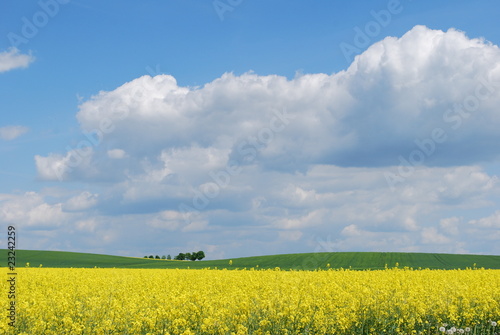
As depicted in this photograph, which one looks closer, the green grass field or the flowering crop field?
the flowering crop field

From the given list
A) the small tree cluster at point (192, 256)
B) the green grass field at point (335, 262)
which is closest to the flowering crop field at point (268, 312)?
the green grass field at point (335, 262)

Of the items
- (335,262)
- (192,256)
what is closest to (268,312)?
(335,262)

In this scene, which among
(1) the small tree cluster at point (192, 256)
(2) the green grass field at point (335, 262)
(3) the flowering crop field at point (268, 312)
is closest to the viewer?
(3) the flowering crop field at point (268, 312)

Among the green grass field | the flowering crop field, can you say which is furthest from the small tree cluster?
the flowering crop field

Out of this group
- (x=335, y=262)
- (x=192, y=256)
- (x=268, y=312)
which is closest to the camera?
(x=268, y=312)

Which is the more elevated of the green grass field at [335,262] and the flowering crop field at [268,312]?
the green grass field at [335,262]

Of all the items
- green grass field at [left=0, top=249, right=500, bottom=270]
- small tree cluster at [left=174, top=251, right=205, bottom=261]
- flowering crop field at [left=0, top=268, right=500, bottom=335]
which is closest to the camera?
flowering crop field at [left=0, top=268, right=500, bottom=335]

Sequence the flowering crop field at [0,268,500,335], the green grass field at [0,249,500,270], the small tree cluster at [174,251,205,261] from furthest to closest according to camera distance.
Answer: the small tree cluster at [174,251,205,261] → the green grass field at [0,249,500,270] → the flowering crop field at [0,268,500,335]

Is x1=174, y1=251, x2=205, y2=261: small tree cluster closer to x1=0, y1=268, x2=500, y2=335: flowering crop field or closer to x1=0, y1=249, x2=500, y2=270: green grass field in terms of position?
Result: x1=0, y1=249, x2=500, y2=270: green grass field

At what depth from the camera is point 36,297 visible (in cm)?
1420

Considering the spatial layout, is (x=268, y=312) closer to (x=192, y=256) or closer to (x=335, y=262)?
(x=335, y=262)

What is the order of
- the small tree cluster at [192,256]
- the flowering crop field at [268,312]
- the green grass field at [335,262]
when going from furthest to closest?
the small tree cluster at [192,256], the green grass field at [335,262], the flowering crop field at [268,312]

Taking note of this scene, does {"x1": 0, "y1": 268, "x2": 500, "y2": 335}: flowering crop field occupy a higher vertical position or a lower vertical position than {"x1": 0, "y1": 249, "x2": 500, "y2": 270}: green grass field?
lower

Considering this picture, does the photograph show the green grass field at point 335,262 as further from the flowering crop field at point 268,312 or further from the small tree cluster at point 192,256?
the flowering crop field at point 268,312
